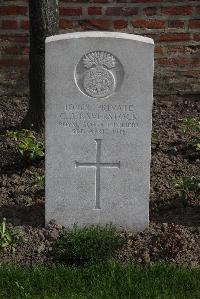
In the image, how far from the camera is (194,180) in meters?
5.76

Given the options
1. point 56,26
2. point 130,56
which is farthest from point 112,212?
point 56,26

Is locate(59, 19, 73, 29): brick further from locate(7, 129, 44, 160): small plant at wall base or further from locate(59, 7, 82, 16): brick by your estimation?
locate(7, 129, 44, 160): small plant at wall base

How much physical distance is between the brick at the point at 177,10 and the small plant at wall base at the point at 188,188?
6.82 ft

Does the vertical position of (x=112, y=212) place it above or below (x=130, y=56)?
below

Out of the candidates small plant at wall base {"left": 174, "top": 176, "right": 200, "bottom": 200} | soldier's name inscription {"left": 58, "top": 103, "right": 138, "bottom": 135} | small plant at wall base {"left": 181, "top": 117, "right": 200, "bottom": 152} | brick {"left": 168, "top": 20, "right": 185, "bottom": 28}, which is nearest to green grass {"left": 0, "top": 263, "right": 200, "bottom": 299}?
soldier's name inscription {"left": 58, "top": 103, "right": 138, "bottom": 135}

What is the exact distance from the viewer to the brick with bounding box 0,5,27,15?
23.9 feet

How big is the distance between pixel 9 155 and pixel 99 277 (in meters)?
1.89

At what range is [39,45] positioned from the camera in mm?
6418

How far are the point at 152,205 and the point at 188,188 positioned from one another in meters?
0.35

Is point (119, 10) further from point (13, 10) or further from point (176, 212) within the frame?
point (176, 212)

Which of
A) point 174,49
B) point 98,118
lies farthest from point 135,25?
point 98,118

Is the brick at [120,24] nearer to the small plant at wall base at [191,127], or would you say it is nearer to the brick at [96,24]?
the brick at [96,24]

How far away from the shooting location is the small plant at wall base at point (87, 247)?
4.86 meters

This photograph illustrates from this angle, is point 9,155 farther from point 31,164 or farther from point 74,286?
point 74,286
